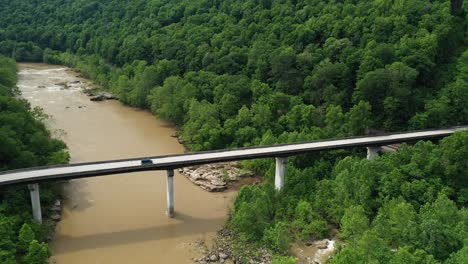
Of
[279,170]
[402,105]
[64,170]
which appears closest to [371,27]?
[402,105]

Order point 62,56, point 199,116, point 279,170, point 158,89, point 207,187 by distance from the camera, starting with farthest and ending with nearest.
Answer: point 62,56
point 158,89
point 199,116
point 207,187
point 279,170

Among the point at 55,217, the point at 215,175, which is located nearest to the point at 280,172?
the point at 215,175

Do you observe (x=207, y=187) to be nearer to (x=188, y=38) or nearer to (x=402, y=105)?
(x=402, y=105)

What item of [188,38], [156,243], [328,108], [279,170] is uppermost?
[188,38]

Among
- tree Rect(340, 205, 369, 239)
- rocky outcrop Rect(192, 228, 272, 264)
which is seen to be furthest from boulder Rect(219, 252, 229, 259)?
tree Rect(340, 205, 369, 239)

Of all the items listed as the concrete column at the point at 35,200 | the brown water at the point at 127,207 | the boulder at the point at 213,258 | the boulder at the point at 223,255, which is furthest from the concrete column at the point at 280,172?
the concrete column at the point at 35,200

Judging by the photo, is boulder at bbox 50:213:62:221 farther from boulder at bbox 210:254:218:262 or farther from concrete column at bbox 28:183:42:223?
boulder at bbox 210:254:218:262

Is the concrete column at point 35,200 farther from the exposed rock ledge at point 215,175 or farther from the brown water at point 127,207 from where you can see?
the exposed rock ledge at point 215,175
